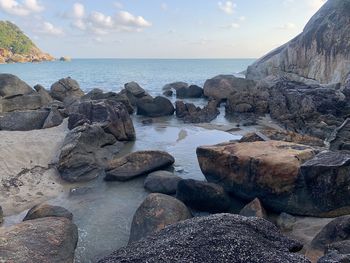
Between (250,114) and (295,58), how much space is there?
633 inches

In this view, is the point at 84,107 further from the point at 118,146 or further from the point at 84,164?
the point at 84,164

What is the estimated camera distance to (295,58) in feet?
109

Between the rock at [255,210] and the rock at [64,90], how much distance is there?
1863cm

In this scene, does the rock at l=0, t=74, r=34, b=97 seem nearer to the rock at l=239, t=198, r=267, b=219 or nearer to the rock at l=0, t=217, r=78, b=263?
the rock at l=0, t=217, r=78, b=263

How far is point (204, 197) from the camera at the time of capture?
24.9 feet

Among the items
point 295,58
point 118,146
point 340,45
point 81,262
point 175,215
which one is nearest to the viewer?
point 81,262

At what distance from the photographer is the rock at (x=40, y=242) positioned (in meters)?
5.21

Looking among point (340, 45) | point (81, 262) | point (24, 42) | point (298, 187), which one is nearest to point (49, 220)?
point (81, 262)

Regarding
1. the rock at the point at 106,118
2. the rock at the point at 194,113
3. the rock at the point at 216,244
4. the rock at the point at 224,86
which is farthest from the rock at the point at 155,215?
the rock at the point at 224,86

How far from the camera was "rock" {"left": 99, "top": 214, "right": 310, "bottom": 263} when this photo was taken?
423cm

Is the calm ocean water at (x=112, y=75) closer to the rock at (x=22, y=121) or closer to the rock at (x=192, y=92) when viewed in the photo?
the rock at (x=192, y=92)

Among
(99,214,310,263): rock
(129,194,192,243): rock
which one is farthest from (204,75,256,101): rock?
(99,214,310,263): rock

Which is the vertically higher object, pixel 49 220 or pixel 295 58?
pixel 295 58

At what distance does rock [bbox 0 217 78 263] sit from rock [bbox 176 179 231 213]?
254 cm
